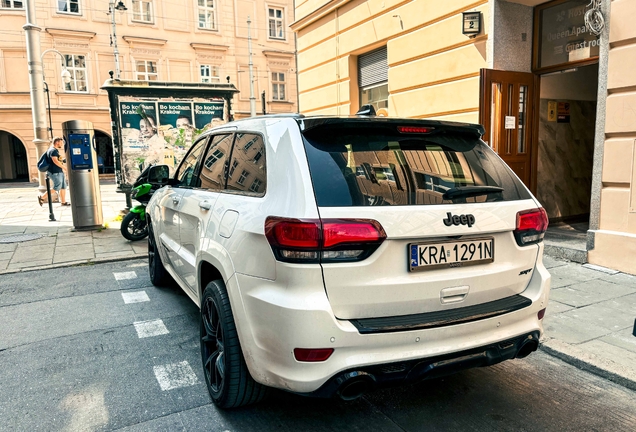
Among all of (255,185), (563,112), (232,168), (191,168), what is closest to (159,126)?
(191,168)

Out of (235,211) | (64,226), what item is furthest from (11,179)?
(235,211)

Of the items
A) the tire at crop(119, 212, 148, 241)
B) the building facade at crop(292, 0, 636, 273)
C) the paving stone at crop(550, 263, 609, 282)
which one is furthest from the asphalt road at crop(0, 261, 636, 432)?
the tire at crop(119, 212, 148, 241)

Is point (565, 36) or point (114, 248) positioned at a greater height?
point (565, 36)

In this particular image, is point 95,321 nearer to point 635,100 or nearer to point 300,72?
point 635,100

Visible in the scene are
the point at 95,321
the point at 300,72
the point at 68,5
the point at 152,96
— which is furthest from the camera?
the point at 68,5

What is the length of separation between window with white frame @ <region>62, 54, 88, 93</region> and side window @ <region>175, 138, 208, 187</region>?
2667 cm

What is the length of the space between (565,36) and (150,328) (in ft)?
21.8

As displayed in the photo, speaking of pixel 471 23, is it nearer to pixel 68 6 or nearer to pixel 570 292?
pixel 570 292

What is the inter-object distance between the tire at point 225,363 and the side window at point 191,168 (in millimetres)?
1269

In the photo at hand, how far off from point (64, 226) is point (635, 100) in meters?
9.91

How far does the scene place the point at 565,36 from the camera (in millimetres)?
6977

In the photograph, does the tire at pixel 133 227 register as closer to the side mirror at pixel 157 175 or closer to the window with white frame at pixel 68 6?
the side mirror at pixel 157 175

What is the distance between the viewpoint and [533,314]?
9.26 ft

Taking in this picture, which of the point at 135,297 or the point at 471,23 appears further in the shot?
the point at 471,23
